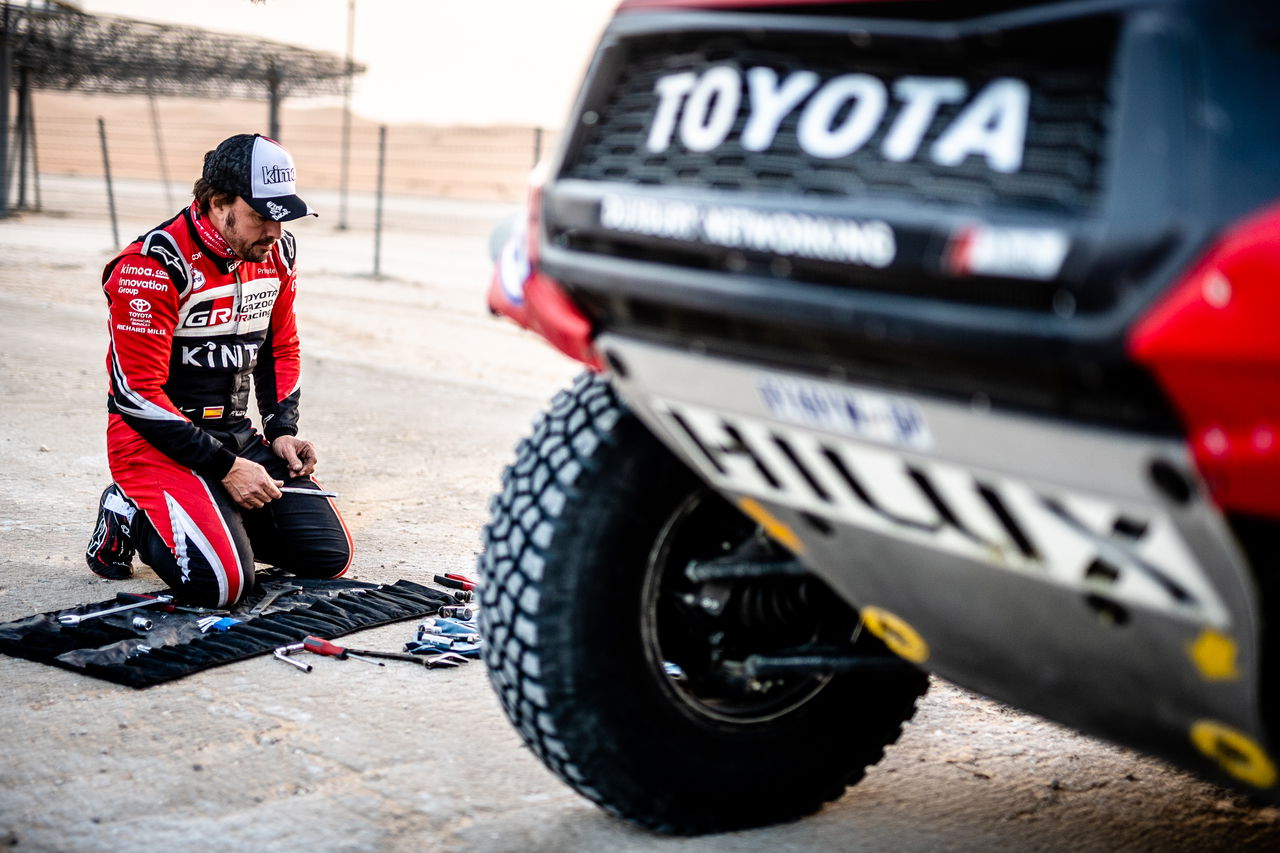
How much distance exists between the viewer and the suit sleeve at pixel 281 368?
14.4 ft

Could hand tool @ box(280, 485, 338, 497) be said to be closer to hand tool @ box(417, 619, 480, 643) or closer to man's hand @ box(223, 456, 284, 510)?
man's hand @ box(223, 456, 284, 510)

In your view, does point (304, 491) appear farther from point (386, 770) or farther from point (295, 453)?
point (386, 770)

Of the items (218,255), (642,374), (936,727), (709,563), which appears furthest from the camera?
(218,255)

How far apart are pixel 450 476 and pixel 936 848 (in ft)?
10.6

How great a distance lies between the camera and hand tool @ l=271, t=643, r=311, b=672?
3254 millimetres

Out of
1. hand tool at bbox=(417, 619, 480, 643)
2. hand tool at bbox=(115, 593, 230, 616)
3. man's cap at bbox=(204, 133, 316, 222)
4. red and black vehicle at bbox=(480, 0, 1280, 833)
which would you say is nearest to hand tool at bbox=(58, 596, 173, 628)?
hand tool at bbox=(115, 593, 230, 616)

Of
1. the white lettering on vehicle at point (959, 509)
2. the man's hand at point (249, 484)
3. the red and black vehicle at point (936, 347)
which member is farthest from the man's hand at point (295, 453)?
the white lettering on vehicle at point (959, 509)

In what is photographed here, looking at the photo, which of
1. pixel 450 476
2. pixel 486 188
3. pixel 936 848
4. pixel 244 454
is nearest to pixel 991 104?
pixel 936 848

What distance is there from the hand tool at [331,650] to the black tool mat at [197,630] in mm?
67

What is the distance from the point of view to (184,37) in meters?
26.2

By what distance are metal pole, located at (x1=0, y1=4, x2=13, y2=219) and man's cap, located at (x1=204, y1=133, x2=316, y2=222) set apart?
58.0 feet

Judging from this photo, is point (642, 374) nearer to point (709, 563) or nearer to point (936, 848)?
point (709, 563)

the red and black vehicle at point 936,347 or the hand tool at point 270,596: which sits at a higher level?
the red and black vehicle at point 936,347

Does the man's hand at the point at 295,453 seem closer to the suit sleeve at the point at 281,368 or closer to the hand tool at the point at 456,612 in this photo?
the suit sleeve at the point at 281,368
